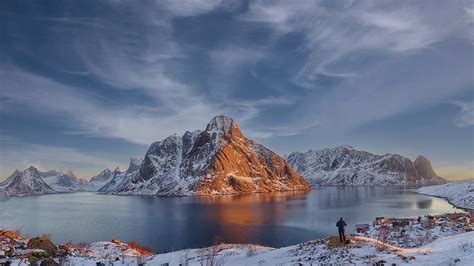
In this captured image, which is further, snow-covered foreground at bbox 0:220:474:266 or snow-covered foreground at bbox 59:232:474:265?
snow-covered foreground at bbox 0:220:474:266

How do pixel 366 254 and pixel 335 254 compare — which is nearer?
pixel 366 254

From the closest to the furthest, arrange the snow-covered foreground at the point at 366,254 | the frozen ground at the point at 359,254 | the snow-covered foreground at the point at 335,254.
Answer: the snow-covered foreground at the point at 366,254, the frozen ground at the point at 359,254, the snow-covered foreground at the point at 335,254

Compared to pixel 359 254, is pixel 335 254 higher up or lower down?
lower down

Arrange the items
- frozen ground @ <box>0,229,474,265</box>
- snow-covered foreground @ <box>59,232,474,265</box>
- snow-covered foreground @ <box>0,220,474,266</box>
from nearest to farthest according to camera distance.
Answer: snow-covered foreground @ <box>59,232,474,265</box> → frozen ground @ <box>0,229,474,265</box> → snow-covered foreground @ <box>0,220,474,266</box>

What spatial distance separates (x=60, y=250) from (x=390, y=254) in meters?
34.4

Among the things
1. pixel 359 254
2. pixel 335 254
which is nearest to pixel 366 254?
pixel 359 254

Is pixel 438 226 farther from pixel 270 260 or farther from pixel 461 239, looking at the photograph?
pixel 270 260

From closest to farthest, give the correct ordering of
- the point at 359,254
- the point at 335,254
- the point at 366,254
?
1. the point at 366,254
2. the point at 359,254
3. the point at 335,254

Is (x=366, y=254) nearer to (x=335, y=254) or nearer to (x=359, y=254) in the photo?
(x=359, y=254)

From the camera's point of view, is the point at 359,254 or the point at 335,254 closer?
the point at 359,254

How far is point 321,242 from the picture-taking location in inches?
1286

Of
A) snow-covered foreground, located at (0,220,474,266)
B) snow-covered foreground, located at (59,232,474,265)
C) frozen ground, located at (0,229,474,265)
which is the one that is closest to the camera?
snow-covered foreground, located at (59,232,474,265)

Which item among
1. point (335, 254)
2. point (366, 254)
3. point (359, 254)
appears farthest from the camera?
point (335, 254)

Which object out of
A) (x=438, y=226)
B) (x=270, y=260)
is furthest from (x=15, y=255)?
(x=438, y=226)
